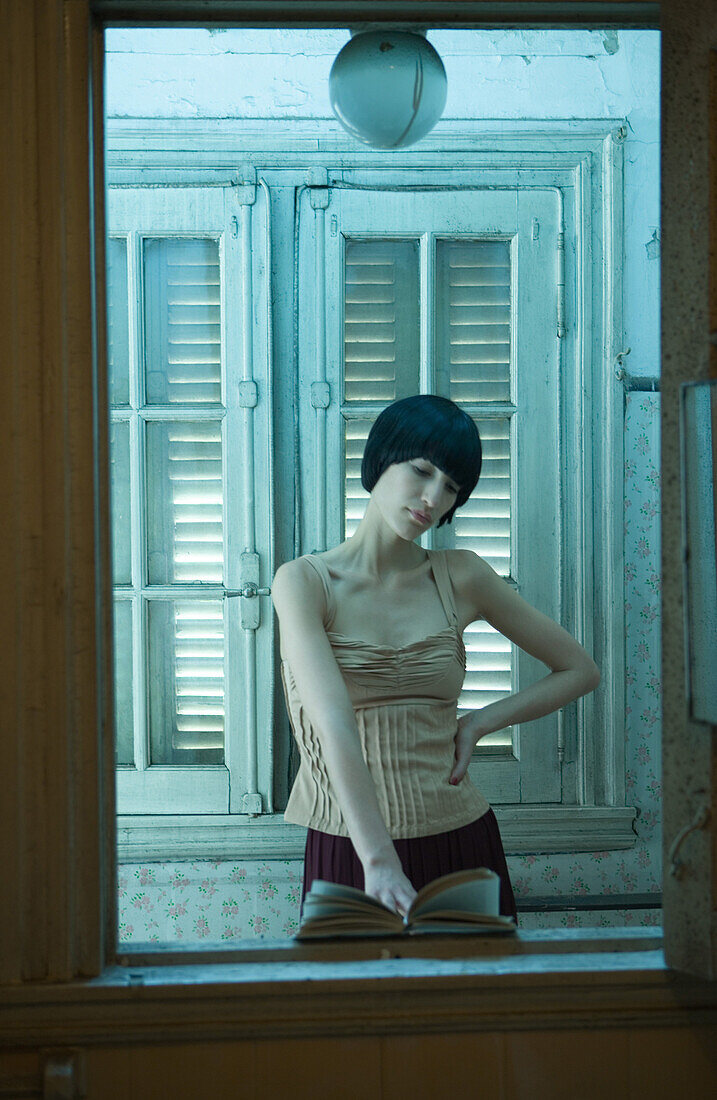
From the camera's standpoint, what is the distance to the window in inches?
115

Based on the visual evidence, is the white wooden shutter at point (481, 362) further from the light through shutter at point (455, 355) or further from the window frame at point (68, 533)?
the window frame at point (68, 533)

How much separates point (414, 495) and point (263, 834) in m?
1.27

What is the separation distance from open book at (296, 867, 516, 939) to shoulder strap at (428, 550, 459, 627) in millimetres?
877

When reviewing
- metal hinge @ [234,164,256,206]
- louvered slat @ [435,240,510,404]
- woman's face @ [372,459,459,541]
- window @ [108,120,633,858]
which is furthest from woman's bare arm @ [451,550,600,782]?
metal hinge @ [234,164,256,206]

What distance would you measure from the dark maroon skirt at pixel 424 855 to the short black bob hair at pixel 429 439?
0.74 m

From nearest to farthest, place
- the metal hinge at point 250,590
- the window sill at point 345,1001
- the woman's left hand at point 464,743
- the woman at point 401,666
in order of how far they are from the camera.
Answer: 1. the window sill at point 345,1001
2. the woman at point 401,666
3. the woman's left hand at point 464,743
4. the metal hinge at point 250,590

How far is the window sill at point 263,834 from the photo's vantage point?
2.92 metres

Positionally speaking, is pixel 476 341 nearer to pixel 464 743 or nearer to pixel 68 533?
pixel 464 743

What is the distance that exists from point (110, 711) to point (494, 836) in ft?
3.76

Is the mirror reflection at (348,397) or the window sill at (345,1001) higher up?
the mirror reflection at (348,397)

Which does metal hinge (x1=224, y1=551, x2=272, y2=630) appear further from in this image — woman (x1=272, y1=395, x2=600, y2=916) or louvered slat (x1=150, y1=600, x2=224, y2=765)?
woman (x1=272, y1=395, x2=600, y2=916)

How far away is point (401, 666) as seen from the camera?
210cm

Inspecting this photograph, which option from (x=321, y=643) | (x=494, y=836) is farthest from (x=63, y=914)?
(x=494, y=836)

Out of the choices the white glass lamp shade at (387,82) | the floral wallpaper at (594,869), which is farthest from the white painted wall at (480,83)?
the white glass lamp shade at (387,82)
